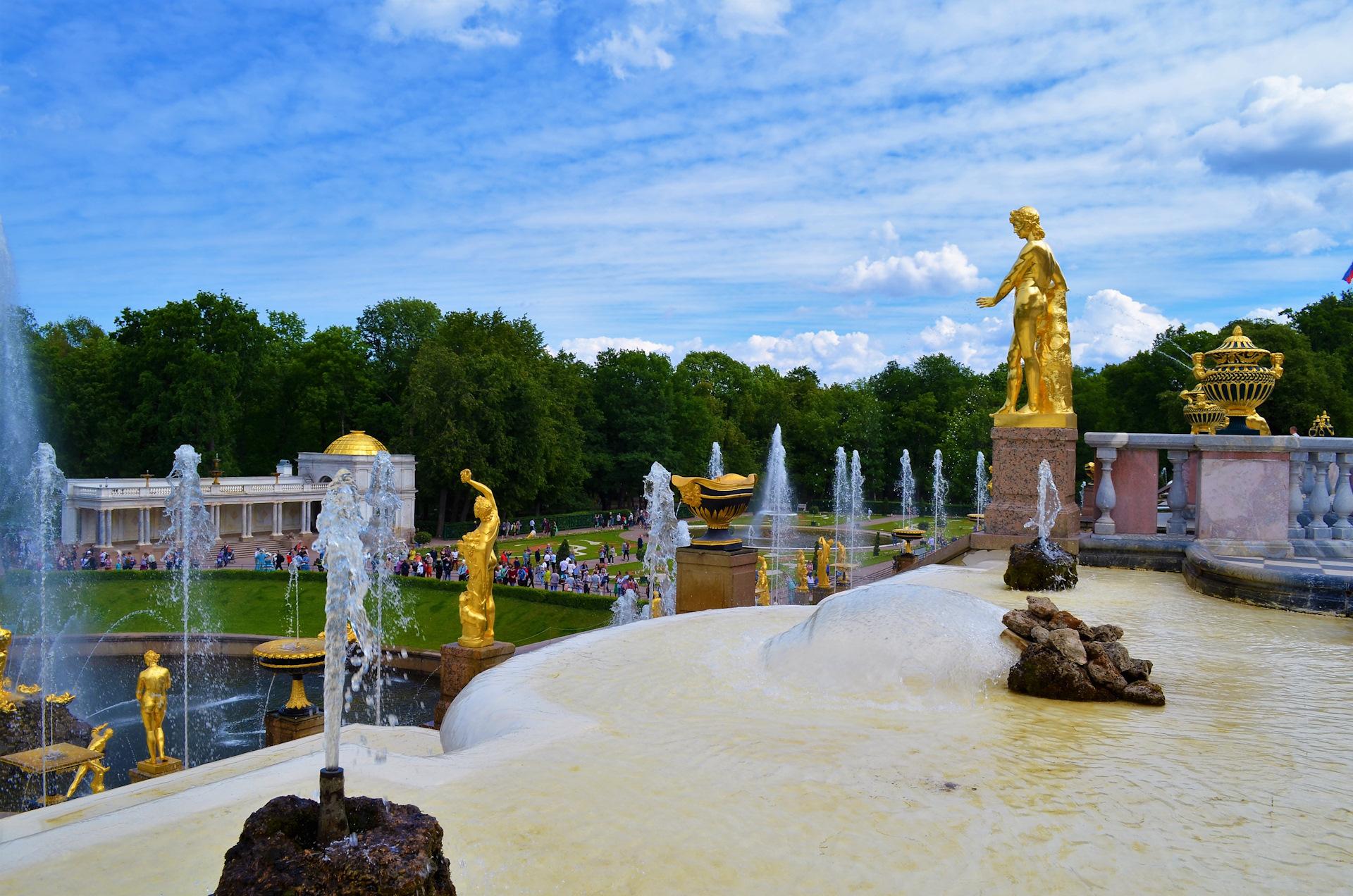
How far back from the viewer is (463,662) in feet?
30.1

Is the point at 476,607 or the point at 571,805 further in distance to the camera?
the point at 476,607

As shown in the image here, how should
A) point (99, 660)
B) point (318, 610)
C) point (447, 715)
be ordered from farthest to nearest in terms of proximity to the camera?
point (318, 610), point (99, 660), point (447, 715)

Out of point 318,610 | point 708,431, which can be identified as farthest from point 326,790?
point 708,431

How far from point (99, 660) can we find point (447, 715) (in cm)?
2315

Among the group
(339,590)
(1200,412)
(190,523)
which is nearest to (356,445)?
(190,523)

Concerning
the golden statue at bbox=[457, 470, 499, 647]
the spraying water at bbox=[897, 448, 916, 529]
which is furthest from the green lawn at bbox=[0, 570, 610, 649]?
the spraying water at bbox=[897, 448, 916, 529]

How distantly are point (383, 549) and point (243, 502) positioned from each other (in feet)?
65.1

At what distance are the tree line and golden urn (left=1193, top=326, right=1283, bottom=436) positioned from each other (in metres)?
32.3

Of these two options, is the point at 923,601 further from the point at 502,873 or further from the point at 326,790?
the point at 326,790

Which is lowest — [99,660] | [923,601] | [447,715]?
[99,660]

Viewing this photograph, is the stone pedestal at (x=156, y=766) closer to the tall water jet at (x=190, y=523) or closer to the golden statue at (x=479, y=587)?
the golden statue at (x=479, y=587)

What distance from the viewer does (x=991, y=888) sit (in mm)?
3221

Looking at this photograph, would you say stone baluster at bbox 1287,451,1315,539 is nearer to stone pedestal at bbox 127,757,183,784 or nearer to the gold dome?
stone pedestal at bbox 127,757,183,784

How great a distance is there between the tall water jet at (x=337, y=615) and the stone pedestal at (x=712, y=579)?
5.33 m
